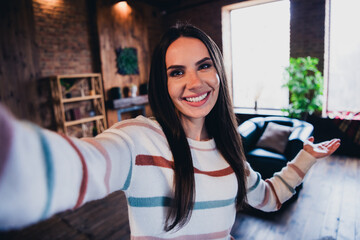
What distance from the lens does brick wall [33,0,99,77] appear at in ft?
14.6

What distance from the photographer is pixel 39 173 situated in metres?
0.32

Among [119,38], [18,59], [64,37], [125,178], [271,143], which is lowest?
[271,143]

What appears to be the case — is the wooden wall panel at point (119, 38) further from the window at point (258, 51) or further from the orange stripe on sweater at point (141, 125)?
the orange stripe on sweater at point (141, 125)

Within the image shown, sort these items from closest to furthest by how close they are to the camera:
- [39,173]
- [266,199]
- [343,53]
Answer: [39,173], [266,199], [343,53]

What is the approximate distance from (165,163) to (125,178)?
14 cm

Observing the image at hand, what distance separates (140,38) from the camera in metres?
6.29

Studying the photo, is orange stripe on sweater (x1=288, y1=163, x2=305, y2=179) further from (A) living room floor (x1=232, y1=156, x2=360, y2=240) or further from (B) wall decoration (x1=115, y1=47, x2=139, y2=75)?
(B) wall decoration (x1=115, y1=47, x2=139, y2=75)

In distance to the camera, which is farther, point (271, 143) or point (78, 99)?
point (78, 99)

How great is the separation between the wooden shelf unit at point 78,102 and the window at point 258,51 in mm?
3498

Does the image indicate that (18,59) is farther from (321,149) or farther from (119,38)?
(321,149)

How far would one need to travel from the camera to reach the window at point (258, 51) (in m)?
5.30

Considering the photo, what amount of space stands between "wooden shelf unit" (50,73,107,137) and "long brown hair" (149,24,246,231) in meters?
4.15

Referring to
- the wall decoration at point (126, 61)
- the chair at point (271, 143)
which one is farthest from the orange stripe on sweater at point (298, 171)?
the wall decoration at point (126, 61)

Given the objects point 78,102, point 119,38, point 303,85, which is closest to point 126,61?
point 119,38
